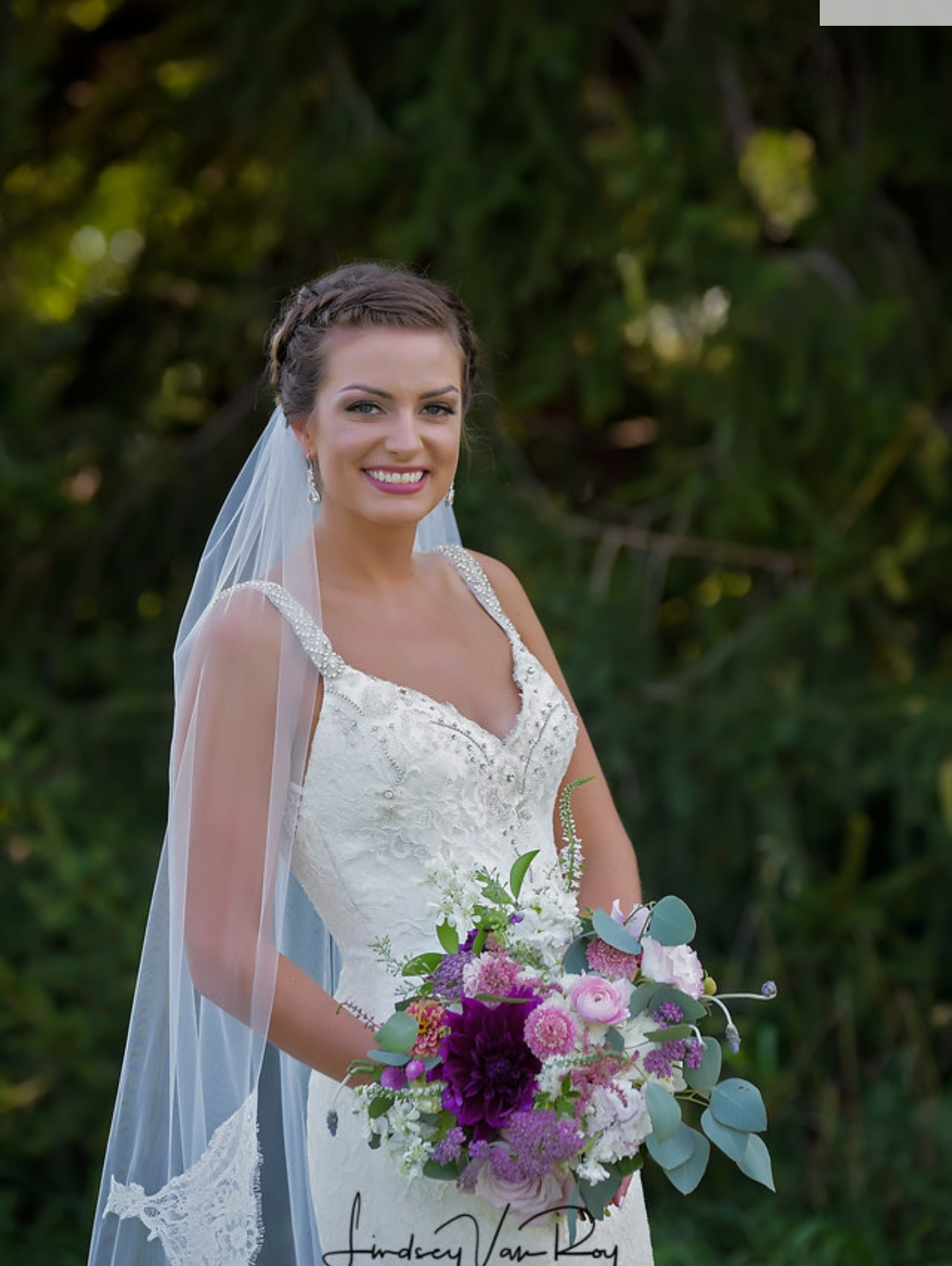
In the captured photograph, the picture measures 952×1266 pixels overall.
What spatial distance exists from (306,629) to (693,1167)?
0.92 meters

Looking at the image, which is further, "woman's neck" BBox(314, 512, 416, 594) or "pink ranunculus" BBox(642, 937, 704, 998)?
"woman's neck" BBox(314, 512, 416, 594)

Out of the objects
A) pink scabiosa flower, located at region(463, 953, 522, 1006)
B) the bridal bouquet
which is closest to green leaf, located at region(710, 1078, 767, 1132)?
the bridal bouquet

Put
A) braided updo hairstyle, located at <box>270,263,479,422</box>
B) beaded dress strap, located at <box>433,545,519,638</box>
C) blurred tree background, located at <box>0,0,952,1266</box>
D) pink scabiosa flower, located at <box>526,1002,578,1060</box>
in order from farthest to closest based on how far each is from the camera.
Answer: blurred tree background, located at <box>0,0,952,1266</box> → beaded dress strap, located at <box>433,545,519,638</box> → braided updo hairstyle, located at <box>270,263,479,422</box> → pink scabiosa flower, located at <box>526,1002,578,1060</box>

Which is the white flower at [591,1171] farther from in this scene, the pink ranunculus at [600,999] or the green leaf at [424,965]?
the green leaf at [424,965]

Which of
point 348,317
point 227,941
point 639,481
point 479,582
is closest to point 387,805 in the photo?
point 227,941

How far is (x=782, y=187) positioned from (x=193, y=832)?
4.04m

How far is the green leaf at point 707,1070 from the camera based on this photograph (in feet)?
6.75

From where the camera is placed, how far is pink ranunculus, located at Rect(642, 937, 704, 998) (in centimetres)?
202

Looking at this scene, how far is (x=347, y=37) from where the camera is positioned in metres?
5.59

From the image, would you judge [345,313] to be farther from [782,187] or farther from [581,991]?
[782,187]

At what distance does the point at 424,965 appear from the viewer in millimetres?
2047

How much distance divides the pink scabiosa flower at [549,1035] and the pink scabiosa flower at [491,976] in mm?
60

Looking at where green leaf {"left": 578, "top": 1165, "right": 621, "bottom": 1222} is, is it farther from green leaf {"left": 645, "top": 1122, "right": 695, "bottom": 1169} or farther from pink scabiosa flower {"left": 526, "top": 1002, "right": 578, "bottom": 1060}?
pink scabiosa flower {"left": 526, "top": 1002, "right": 578, "bottom": 1060}

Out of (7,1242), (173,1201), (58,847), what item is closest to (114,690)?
(58,847)
